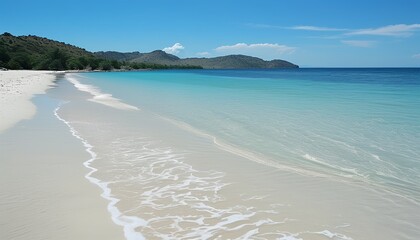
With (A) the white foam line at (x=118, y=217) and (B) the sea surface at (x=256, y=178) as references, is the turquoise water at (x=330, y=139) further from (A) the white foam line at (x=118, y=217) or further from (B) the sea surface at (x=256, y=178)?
(A) the white foam line at (x=118, y=217)

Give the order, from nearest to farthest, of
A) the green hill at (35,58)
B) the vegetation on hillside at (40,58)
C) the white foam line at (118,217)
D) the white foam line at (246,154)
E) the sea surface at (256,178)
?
the white foam line at (118,217)
the sea surface at (256,178)
the white foam line at (246,154)
the green hill at (35,58)
the vegetation on hillside at (40,58)

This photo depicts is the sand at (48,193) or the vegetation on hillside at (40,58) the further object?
the vegetation on hillside at (40,58)

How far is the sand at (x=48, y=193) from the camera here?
14.3 feet

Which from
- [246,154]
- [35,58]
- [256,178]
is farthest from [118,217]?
[35,58]

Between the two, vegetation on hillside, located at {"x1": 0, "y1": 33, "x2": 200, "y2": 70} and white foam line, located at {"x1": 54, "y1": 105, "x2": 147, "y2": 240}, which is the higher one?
vegetation on hillside, located at {"x1": 0, "y1": 33, "x2": 200, "y2": 70}

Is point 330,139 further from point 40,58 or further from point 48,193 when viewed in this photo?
point 40,58

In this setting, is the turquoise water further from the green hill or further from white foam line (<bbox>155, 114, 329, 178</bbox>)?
the green hill

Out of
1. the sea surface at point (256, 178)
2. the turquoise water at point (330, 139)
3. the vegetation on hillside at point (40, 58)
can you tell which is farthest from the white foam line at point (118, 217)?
the vegetation on hillside at point (40, 58)

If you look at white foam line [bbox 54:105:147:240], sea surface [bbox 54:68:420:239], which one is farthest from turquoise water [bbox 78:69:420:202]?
white foam line [bbox 54:105:147:240]

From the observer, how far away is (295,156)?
8.52 m

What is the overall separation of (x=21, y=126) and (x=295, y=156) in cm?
878

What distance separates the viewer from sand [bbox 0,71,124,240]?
14.3ft

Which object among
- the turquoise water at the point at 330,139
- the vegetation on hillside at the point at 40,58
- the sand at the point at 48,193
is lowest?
the turquoise water at the point at 330,139

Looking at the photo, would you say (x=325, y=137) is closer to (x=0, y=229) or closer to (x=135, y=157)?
(x=135, y=157)
